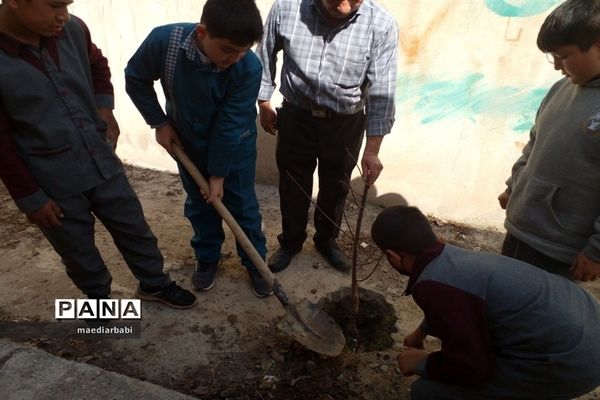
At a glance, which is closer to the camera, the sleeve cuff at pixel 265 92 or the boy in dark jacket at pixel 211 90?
the boy in dark jacket at pixel 211 90

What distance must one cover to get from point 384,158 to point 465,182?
740 mm

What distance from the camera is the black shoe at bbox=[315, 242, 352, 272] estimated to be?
3182mm

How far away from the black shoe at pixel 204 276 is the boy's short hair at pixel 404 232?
167cm

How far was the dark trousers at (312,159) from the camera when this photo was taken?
8.89 ft

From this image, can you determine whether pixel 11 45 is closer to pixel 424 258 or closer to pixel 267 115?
pixel 267 115

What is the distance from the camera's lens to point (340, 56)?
2.47m

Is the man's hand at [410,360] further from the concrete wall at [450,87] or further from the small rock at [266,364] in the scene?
the concrete wall at [450,87]

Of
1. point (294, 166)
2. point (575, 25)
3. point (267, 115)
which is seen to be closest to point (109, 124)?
point (267, 115)

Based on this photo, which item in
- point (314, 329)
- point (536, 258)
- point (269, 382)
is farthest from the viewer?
point (314, 329)

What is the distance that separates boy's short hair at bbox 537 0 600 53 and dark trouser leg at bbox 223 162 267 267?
166 centimetres

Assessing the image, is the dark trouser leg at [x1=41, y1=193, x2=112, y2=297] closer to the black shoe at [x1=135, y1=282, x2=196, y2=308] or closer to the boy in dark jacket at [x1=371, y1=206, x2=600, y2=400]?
the black shoe at [x1=135, y1=282, x2=196, y2=308]

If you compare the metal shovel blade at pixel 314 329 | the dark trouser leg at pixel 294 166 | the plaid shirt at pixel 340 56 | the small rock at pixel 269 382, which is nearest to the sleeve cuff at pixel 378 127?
the plaid shirt at pixel 340 56

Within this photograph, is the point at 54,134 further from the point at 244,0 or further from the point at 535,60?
A: the point at 535,60

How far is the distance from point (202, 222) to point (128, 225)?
0.56m
